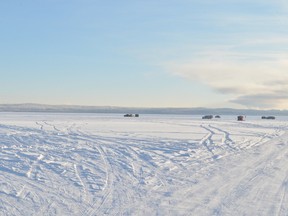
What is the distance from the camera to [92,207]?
7.37 m

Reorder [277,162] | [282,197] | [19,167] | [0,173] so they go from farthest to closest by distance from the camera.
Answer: [277,162] → [19,167] → [0,173] → [282,197]

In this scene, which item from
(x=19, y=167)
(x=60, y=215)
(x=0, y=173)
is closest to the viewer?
(x=60, y=215)

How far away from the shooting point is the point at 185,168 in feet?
37.3

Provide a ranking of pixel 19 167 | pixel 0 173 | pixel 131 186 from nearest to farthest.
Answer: pixel 131 186 < pixel 0 173 < pixel 19 167

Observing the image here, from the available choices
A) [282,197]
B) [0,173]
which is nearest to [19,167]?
[0,173]

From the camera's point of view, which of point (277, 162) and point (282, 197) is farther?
point (277, 162)

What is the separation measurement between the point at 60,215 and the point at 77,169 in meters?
3.76

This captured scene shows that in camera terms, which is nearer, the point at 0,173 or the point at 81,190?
the point at 81,190

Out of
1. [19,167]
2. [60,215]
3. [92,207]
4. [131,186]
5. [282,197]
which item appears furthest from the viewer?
[19,167]

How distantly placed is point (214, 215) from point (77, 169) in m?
4.58

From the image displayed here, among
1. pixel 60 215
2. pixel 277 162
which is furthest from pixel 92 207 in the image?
pixel 277 162

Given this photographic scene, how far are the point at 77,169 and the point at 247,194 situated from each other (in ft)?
13.8

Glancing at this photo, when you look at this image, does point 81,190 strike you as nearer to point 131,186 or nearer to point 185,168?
point 131,186

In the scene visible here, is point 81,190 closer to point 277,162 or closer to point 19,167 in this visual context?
point 19,167
